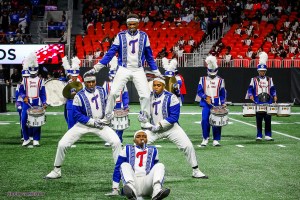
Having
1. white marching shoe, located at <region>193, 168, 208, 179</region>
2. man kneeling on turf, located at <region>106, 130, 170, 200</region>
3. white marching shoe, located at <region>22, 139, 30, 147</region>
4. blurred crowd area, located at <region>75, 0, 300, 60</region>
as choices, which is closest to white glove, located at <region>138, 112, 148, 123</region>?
white marching shoe, located at <region>193, 168, 208, 179</region>

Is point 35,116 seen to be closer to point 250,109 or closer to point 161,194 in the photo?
point 250,109

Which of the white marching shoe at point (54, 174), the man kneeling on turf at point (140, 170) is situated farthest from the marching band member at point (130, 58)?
the man kneeling on turf at point (140, 170)

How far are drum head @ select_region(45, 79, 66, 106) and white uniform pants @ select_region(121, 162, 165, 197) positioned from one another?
29.7 ft

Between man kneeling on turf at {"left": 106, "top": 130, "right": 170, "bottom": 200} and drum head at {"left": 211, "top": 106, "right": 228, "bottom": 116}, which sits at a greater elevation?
drum head at {"left": 211, "top": 106, "right": 228, "bottom": 116}

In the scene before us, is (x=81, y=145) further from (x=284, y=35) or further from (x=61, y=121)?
(x=284, y=35)

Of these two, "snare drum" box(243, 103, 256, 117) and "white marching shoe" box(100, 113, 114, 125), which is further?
"snare drum" box(243, 103, 256, 117)

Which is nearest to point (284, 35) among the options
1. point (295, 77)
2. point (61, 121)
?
point (295, 77)

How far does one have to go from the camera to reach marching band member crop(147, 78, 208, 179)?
12625mm

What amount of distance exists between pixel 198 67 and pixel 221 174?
23208 millimetres

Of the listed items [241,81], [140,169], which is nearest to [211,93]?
[140,169]

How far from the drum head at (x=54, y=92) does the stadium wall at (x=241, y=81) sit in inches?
635

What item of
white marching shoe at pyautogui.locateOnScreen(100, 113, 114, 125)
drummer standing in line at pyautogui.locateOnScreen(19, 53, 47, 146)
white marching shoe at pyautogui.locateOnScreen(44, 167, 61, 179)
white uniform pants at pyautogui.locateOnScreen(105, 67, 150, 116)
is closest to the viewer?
white marching shoe at pyautogui.locateOnScreen(100, 113, 114, 125)

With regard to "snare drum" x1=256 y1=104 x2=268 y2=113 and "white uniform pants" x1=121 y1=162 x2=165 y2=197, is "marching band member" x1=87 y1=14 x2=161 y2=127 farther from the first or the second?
"snare drum" x1=256 y1=104 x2=268 y2=113

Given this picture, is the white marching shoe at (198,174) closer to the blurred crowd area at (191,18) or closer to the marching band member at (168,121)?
the marching band member at (168,121)
